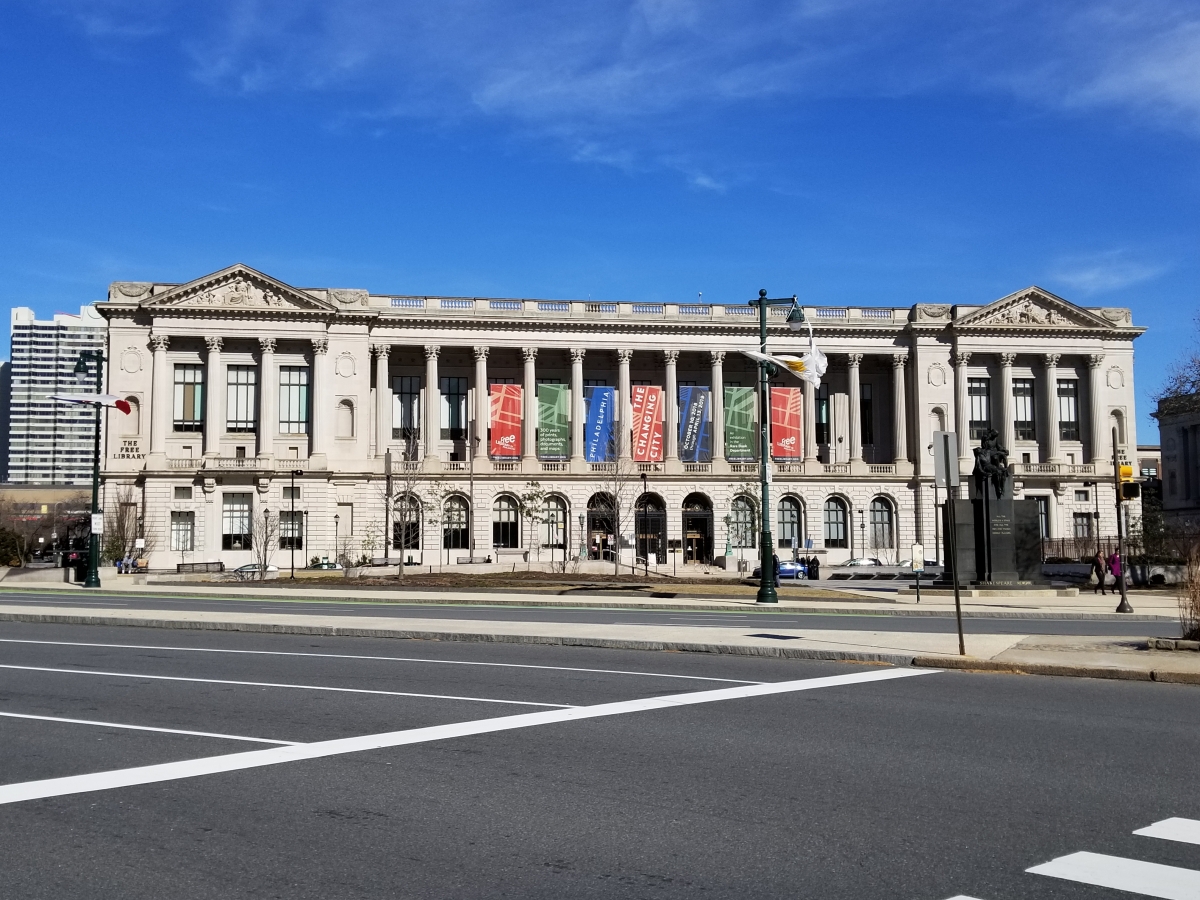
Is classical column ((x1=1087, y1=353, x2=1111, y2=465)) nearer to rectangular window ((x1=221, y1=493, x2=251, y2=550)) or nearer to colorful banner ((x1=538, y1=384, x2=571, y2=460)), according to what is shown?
colorful banner ((x1=538, y1=384, x2=571, y2=460))

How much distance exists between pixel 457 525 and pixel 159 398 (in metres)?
22.6

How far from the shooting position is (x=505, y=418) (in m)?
80.2

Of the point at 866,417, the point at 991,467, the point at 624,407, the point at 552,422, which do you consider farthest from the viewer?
the point at 866,417

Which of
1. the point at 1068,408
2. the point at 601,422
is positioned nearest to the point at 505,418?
the point at 601,422

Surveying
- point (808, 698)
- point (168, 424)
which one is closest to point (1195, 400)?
point (808, 698)

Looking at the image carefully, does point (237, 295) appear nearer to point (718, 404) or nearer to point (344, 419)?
point (344, 419)

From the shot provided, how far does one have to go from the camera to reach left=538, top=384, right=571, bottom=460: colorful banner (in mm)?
81812

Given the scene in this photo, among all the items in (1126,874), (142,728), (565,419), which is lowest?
(1126,874)

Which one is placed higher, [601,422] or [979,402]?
[979,402]

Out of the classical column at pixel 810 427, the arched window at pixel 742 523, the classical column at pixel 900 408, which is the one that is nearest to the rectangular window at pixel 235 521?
the arched window at pixel 742 523

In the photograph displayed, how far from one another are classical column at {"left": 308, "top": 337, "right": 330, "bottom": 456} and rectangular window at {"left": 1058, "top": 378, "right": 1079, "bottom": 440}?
5623 cm

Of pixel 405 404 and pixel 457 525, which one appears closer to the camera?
pixel 457 525

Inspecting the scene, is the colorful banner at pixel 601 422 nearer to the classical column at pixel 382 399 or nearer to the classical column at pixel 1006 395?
the classical column at pixel 382 399

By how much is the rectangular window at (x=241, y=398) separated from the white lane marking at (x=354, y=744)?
240 ft
